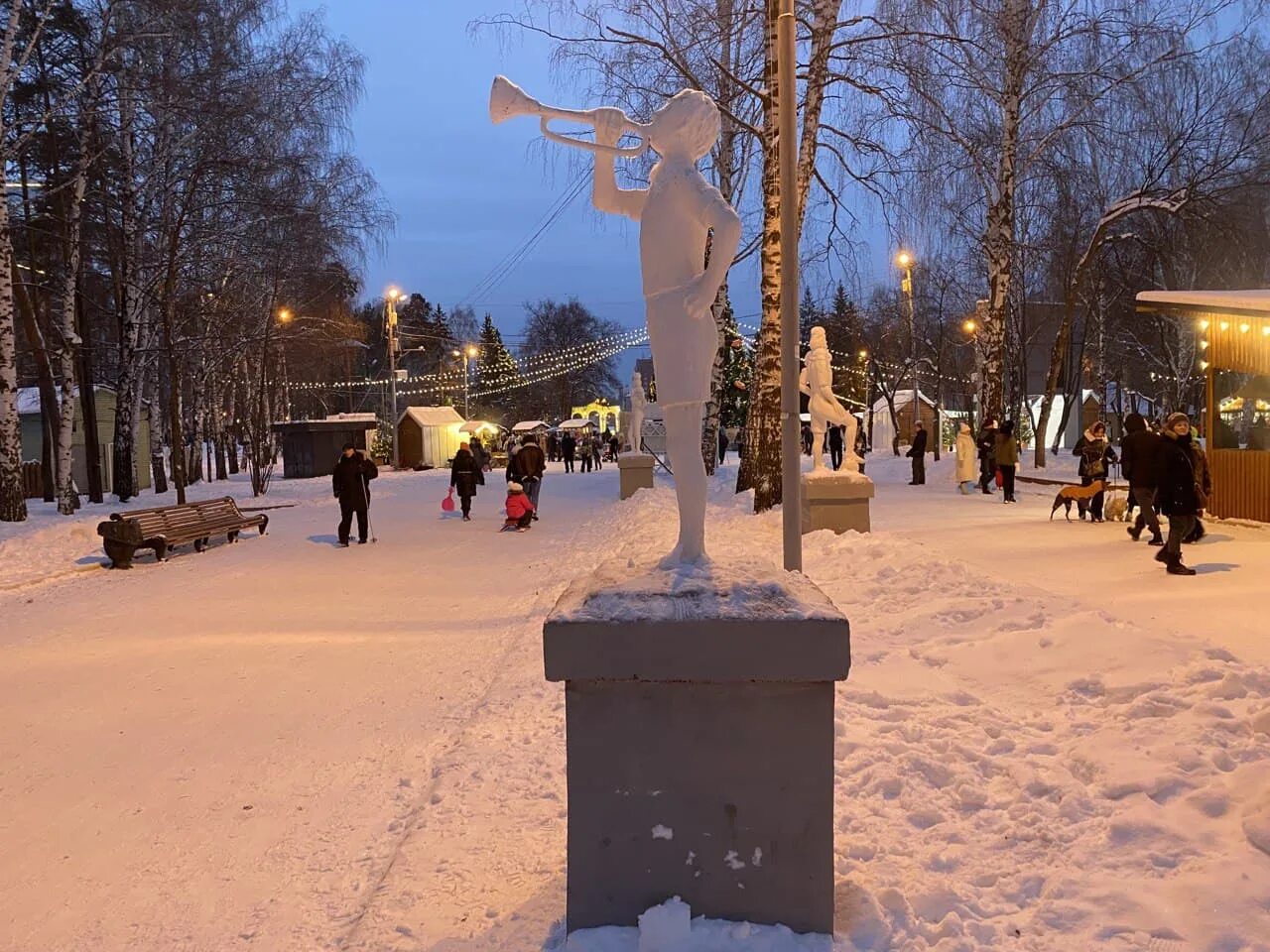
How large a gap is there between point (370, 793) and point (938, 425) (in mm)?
38099

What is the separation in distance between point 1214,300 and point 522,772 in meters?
12.1

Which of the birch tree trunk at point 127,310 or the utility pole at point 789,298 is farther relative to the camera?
the birch tree trunk at point 127,310

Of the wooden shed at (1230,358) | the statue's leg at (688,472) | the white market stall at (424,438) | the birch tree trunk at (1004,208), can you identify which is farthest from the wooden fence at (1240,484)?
the white market stall at (424,438)

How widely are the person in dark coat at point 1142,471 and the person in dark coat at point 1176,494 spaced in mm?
199

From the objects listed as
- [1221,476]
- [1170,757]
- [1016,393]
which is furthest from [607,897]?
[1016,393]

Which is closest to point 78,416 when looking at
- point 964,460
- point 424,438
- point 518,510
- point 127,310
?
point 127,310

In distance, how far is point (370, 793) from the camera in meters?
4.67

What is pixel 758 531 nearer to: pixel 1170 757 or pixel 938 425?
pixel 1170 757

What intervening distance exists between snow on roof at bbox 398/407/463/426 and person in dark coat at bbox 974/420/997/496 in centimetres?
3111

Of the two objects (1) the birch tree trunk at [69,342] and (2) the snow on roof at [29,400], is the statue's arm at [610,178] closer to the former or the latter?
(1) the birch tree trunk at [69,342]

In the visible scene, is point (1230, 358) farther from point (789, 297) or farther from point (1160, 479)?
point (789, 297)

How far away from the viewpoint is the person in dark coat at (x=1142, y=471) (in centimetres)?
1068

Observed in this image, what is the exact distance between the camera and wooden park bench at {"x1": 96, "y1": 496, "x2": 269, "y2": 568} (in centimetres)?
1282

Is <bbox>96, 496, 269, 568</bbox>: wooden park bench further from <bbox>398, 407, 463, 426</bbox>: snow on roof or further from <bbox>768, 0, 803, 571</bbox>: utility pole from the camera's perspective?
<bbox>398, 407, 463, 426</bbox>: snow on roof
